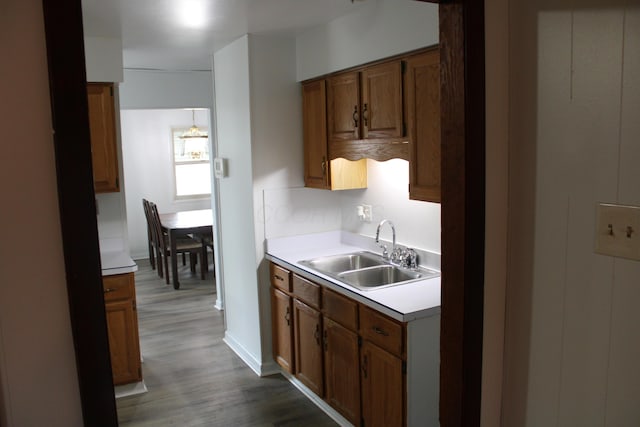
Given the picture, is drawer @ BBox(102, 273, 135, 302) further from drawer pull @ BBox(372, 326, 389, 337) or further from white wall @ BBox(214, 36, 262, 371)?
drawer pull @ BBox(372, 326, 389, 337)

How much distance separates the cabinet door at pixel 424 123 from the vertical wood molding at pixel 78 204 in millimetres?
1903

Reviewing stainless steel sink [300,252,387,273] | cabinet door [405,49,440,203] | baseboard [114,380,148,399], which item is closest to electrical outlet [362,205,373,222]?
Answer: stainless steel sink [300,252,387,273]

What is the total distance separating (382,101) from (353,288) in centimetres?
104

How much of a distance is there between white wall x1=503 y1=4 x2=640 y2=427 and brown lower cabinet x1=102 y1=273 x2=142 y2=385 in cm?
276

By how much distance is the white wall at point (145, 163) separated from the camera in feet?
26.6

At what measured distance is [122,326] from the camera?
3693mm

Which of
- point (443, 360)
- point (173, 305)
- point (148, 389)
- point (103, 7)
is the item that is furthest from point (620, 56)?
point (173, 305)

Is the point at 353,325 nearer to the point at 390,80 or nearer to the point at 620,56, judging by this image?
the point at 390,80

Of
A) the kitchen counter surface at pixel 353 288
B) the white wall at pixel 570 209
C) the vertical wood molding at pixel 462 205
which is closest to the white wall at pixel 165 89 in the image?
the kitchen counter surface at pixel 353 288

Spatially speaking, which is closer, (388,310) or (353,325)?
(388,310)

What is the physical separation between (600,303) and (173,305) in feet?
16.5

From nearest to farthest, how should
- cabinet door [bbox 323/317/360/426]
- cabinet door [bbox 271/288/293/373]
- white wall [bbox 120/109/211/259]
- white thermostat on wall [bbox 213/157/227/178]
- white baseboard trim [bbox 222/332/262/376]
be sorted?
cabinet door [bbox 323/317/360/426], cabinet door [bbox 271/288/293/373], white baseboard trim [bbox 222/332/262/376], white thermostat on wall [bbox 213/157/227/178], white wall [bbox 120/109/211/259]

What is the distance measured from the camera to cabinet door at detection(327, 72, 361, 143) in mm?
3256

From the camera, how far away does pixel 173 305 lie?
19.0ft
